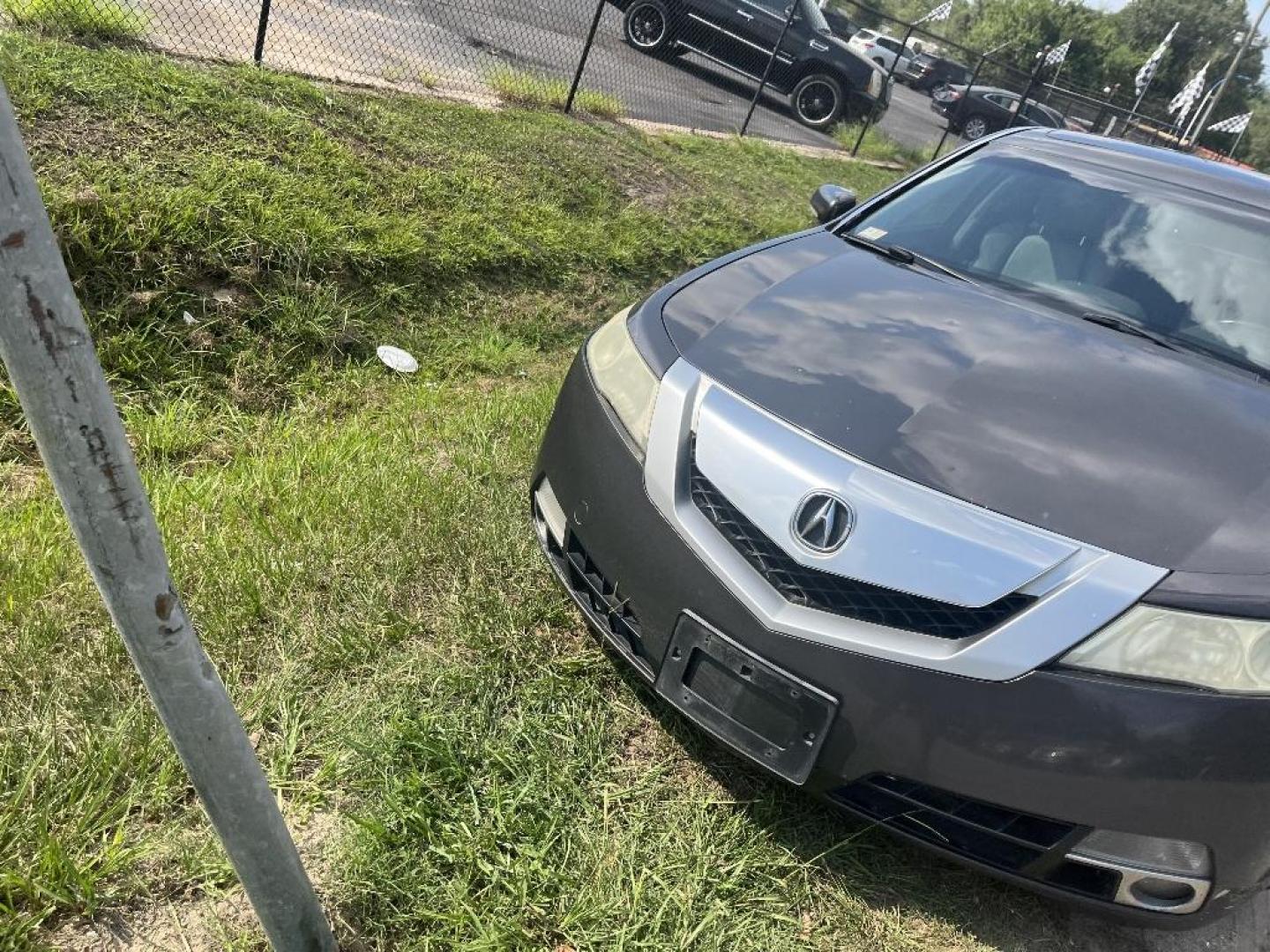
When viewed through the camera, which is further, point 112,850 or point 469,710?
point 469,710

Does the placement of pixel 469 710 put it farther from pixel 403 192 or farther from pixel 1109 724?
pixel 403 192

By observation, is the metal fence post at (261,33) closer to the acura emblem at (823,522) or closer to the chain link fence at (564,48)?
the chain link fence at (564,48)

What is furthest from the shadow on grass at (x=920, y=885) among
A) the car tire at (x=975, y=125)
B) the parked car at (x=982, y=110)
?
the car tire at (x=975, y=125)

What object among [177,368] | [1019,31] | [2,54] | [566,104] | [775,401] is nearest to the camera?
[775,401]

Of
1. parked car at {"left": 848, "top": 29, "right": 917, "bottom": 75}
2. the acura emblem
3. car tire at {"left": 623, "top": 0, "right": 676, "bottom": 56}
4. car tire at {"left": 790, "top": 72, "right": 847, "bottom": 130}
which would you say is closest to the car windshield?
the acura emblem

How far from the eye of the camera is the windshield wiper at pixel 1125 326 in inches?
97.7

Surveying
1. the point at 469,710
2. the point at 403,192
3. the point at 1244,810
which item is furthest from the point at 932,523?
the point at 403,192

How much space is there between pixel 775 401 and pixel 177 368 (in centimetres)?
232

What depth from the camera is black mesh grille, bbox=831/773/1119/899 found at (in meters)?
1.64

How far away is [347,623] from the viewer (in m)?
2.20

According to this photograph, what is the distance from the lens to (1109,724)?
1.53 meters

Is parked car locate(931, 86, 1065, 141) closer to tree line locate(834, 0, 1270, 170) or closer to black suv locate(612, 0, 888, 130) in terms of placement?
black suv locate(612, 0, 888, 130)

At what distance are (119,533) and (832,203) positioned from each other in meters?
3.00

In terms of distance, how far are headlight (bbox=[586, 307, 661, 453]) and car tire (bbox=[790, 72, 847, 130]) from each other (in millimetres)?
12246
